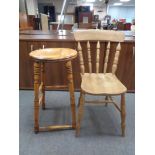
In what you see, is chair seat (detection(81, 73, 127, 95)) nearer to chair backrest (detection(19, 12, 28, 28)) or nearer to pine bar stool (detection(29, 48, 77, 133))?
pine bar stool (detection(29, 48, 77, 133))

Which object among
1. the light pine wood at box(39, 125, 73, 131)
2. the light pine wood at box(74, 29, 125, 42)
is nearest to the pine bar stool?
the light pine wood at box(39, 125, 73, 131)

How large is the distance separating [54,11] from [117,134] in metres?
5.95

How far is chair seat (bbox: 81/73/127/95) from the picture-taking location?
1260 mm

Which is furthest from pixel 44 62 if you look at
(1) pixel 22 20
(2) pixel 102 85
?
(1) pixel 22 20

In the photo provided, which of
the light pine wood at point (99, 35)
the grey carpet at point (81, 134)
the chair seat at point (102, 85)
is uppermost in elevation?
the light pine wood at point (99, 35)

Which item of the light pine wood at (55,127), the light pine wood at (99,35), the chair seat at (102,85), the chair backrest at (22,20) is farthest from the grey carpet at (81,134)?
the chair backrest at (22,20)

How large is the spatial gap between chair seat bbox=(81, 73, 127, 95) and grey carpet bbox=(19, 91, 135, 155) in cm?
39

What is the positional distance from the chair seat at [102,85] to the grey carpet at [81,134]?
1.26 ft

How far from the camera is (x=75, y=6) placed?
4.29 meters

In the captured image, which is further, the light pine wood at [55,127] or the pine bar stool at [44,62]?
the light pine wood at [55,127]

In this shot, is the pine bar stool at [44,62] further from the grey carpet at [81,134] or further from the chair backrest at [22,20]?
the chair backrest at [22,20]

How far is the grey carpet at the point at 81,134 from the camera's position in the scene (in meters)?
1.26

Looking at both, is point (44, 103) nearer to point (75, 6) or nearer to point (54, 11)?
point (75, 6)

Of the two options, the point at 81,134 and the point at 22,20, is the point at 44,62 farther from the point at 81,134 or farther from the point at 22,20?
the point at 22,20
